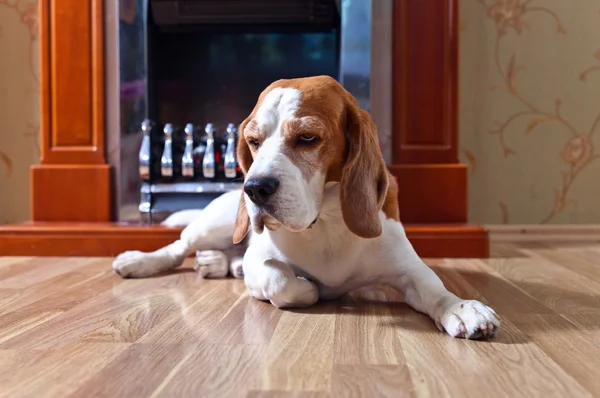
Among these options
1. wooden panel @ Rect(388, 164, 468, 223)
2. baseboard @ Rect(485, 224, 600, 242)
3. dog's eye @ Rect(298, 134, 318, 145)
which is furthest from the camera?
baseboard @ Rect(485, 224, 600, 242)

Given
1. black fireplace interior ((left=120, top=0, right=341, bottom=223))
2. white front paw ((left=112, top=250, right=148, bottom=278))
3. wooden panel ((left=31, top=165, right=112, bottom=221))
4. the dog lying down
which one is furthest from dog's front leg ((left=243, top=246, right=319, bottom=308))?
wooden panel ((left=31, top=165, right=112, bottom=221))

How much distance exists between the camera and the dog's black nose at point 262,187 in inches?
42.6

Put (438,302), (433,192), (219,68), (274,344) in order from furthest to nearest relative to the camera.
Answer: (219,68), (433,192), (438,302), (274,344)

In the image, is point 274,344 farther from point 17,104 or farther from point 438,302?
point 17,104

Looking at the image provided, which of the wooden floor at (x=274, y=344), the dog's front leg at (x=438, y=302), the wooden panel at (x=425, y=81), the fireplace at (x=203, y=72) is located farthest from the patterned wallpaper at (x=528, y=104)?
the dog's front leg at (x=438, y=302)

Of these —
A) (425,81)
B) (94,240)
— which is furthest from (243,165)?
(425,81)

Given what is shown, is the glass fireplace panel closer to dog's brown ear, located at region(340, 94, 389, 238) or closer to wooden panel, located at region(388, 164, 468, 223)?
wooden panel, located at region(388, 164, 468, 223)

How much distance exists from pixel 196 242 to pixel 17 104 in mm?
1466

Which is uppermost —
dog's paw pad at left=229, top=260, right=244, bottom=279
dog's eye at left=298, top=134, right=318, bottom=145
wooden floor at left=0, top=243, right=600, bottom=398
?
dog's eye at left=298, top=134, right=318, bottom=145

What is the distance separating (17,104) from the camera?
2.67m

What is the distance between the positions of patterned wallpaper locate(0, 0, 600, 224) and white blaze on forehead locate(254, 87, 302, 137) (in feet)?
5.27

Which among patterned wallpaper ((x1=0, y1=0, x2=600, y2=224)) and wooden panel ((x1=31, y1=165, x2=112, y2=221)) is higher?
patterned wallpaper ((x1=0, y1=0, x2=600, y2=224))

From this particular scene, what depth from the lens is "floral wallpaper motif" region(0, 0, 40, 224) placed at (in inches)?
104

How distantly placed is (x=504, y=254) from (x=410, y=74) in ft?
2.53
